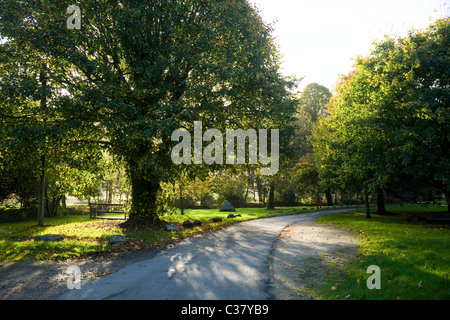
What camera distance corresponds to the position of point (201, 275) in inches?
264

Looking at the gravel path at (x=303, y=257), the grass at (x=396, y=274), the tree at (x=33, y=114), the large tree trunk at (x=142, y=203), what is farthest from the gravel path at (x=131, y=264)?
the large tree trunk at (x=142, y=203)

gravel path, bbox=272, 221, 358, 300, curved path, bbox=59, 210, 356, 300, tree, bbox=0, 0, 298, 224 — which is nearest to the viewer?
curved path, bbox=59, 210, 356, 300

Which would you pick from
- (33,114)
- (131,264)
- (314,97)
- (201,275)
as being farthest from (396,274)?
(314,97)

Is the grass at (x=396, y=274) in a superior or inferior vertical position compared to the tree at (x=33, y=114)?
inferior

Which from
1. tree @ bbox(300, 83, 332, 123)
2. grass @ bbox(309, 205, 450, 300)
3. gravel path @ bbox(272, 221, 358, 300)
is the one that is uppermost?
tree @ bbox(300, 83, 332, 123)

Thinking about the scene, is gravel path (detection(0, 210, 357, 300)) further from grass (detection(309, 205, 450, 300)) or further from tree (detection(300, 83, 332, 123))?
tree (detection(300, 83, 332, 123))

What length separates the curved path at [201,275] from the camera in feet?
18.0

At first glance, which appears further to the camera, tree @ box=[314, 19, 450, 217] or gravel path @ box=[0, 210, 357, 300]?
tree @ box=[314, 19, 450, 217]

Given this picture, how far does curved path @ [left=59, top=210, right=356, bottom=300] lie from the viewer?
18.0 ft

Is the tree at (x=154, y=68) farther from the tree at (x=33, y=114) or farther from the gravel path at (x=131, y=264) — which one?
the gravel path at (x=131, y=264)

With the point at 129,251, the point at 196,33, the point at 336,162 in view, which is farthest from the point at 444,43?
the point at 129,251

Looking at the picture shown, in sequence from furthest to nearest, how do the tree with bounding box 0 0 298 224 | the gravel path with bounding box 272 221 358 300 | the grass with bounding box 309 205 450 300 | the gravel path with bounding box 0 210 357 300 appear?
the tree with bounding box 0 0 298 224
the gravel path with bounding box 272 221 358 300
the gravel path with bounding box 0 210 357 300
the grass with bounding box 309 205 450 300

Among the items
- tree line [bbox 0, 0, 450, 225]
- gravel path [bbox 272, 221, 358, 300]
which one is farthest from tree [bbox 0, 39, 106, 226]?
gravel path [bbox 272, 221, 358, 300]
